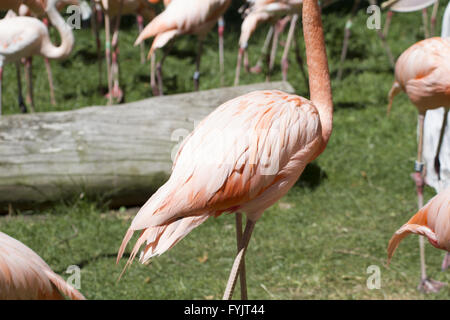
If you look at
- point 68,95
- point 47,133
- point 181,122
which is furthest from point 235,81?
point 47,133

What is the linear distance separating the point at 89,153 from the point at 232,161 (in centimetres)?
249

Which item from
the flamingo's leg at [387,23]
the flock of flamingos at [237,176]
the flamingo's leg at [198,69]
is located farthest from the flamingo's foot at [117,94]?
the flock of flamingos at [237,176]

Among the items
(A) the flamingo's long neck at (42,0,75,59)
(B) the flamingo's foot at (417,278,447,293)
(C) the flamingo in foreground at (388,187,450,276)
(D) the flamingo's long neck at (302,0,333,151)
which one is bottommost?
(B) the flamingo's foot at (417,278,447,293)

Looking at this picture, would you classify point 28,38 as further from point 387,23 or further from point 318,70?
point 387,23

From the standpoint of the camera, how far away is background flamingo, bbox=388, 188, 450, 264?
8.34 feet

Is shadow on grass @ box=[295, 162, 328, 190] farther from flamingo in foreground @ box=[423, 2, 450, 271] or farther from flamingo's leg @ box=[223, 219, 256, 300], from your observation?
flamingo's leg @ box=[223, 219, 256, 300]

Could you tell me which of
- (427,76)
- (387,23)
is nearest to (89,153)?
(427,76)

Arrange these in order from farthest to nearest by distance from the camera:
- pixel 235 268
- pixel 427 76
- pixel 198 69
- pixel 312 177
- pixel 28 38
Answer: pixel 198 69, pixel 28 38, pixel 312 177, pixel 427 76, pixel 235 268

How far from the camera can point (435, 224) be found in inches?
102

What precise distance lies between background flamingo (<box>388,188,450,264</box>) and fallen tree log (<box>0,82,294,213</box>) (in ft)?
7.44

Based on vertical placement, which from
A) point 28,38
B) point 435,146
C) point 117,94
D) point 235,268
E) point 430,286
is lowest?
point 430,286

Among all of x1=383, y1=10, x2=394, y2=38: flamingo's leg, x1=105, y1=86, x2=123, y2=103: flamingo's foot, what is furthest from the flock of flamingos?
x1=383, y1=10, x2=394, y2=38: flamingo's leg
